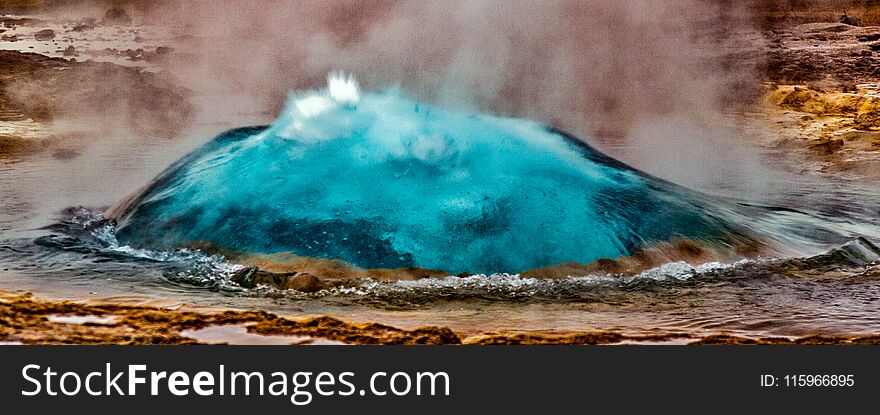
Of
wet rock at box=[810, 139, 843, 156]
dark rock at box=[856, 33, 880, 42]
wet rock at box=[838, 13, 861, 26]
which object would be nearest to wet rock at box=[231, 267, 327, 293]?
wet rock at box=[810, 139, 843, 156]

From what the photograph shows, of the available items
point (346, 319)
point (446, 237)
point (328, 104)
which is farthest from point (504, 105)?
point (346, 319)

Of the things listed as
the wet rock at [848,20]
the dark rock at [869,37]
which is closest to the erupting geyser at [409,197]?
the dark rock at [869,37]

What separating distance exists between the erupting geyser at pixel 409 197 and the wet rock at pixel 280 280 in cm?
28

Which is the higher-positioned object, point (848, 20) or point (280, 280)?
point (848, 20)

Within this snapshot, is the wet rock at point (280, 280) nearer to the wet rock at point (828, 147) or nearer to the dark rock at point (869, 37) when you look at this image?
the wet rock at point (828, 147)

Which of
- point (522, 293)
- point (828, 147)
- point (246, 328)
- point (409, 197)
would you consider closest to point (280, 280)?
point (246, 328)

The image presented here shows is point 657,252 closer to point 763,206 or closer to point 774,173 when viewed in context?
point 763,206

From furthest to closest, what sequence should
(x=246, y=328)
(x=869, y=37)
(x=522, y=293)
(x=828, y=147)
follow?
(x=869, y=37) → (x=828, y=147) → (x=522, y=293) → (x=246, y=328)

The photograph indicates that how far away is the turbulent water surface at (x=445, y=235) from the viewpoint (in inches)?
236

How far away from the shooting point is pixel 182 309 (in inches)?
225

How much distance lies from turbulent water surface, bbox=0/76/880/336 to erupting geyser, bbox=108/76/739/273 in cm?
1

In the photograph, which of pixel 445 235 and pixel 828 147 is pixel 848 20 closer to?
pixel 828 147

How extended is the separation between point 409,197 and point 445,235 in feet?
1.51

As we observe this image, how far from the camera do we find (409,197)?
275 inches
